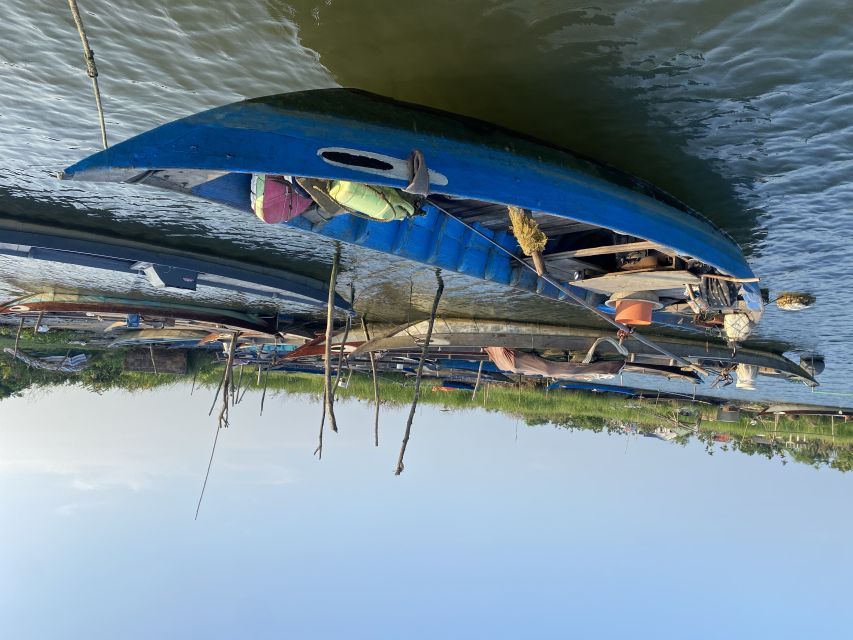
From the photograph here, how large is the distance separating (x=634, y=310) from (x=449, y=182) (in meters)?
3.55

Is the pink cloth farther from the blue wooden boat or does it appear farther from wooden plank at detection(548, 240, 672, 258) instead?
wooden plank at detection(548, 240, 672, 258)

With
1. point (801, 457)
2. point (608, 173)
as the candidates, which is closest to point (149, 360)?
point (608, 173)

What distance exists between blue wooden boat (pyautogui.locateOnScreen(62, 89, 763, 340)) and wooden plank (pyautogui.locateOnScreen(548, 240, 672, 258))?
20 mm

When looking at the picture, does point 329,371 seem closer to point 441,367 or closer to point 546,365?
point 546,365

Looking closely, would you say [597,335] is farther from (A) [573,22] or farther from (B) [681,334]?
(A) [573,22]

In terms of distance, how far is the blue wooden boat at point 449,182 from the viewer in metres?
5.25

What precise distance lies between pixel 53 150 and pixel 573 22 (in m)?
6.55

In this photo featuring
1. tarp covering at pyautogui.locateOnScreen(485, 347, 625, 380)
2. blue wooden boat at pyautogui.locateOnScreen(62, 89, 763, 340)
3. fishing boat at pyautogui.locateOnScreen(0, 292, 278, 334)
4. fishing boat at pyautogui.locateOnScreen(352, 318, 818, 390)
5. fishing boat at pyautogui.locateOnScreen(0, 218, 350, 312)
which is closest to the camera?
blue wooden boat at pyautogui.locateOnScreen(62, 89, 763, 340)

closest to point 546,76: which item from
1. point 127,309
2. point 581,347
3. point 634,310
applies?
point 634,310

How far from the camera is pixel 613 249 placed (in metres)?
6.95

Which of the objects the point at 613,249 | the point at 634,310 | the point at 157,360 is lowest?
the point at 157,360

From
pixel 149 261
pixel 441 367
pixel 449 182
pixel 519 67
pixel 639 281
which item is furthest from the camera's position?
pixel 441 367

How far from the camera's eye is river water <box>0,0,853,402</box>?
541 cm

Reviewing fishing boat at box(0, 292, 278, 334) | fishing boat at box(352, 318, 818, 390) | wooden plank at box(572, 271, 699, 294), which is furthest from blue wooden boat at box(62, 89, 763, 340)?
fishing boat at box(0, 292, 278, 334)
